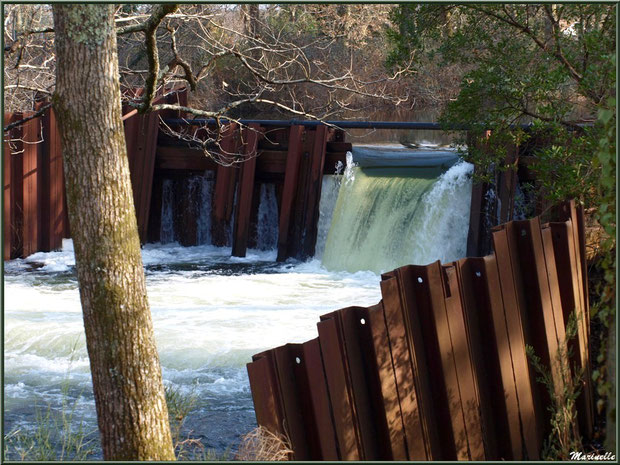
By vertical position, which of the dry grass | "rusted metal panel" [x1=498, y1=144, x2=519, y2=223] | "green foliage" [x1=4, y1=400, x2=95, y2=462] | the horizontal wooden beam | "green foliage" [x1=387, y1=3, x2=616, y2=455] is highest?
"green foliage" [x1=387, y1=3, x2=616, y2=455]

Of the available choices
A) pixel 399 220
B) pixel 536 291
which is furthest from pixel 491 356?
pixel 399 220

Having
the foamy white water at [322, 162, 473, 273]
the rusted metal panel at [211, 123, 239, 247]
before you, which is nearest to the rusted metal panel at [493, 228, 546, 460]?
the foamy white water at [322, 162, 473, 273]

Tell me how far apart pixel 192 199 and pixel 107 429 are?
11.6 metres

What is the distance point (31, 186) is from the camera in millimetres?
14406

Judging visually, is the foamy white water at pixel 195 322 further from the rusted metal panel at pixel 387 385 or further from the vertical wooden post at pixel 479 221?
the rusted metal panel at pixel 387 385

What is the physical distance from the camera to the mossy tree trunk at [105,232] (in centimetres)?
436

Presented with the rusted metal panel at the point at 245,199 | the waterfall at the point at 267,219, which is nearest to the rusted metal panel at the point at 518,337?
the rusted metal panel at the point at 245,199

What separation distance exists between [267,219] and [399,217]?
309 centimetres

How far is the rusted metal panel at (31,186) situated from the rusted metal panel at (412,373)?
10865mm

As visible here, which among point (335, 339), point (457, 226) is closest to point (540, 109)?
point (335, 339)

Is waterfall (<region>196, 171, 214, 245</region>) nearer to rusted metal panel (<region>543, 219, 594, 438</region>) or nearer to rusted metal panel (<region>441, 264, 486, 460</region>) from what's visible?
rusted metal panel (<region>543, 219, 594, 438</region>)

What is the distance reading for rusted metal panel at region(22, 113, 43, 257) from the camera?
14.2m

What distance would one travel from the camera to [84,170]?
171 inches

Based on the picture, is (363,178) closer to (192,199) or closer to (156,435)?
(192,199)
